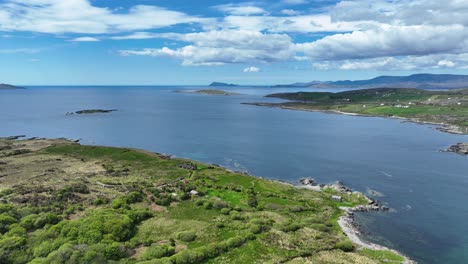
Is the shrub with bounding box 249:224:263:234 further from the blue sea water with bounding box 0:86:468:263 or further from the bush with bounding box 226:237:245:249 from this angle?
the blue sea water with bounding box 0:86:468:263

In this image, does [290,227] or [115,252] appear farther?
[290,227]

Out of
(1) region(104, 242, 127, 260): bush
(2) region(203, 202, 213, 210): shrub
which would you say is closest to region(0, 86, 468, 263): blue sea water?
(2) region(203, 202, 213, 210): shrub

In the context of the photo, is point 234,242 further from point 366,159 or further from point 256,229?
point 366,159

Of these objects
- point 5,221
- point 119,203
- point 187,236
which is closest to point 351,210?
point 187,236

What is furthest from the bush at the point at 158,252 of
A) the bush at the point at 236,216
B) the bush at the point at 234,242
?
the bush at the point at 236,216

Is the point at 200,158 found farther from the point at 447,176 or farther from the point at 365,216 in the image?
the point at 447,176

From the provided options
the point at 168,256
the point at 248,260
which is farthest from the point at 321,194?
the point at 168,256

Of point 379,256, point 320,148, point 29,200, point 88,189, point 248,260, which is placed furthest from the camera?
point 320,148
